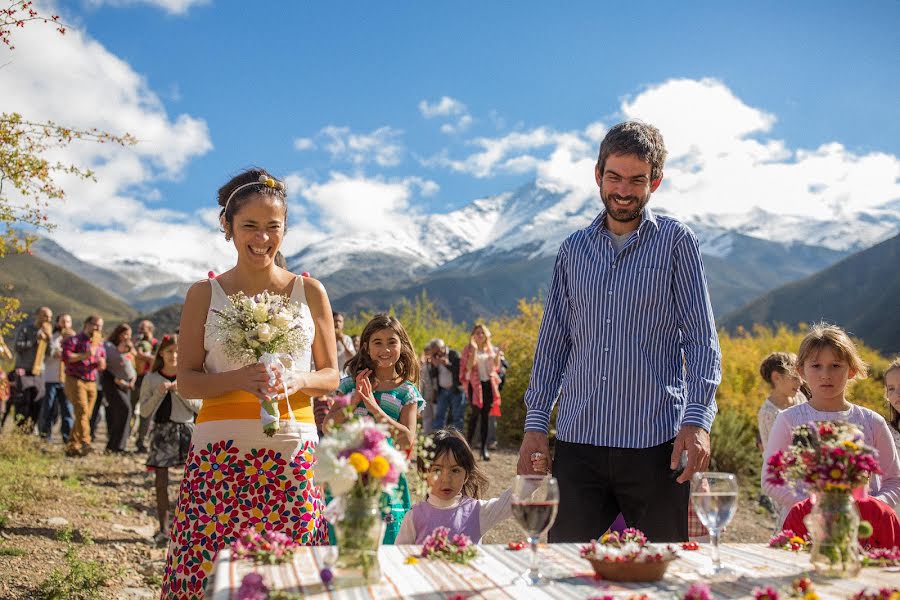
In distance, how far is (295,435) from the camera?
320 cm

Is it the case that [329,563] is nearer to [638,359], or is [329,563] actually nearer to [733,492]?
[733,492]

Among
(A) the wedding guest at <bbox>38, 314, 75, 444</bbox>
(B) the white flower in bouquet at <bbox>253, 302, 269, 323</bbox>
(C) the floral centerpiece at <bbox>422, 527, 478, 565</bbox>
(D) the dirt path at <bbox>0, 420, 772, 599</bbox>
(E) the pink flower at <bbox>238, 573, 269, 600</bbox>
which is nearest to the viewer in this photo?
(E) the pink flower at <bbox>238, 573, 269, 600</bbox>

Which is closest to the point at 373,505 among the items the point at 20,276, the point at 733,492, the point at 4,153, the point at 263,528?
the point at 733,492

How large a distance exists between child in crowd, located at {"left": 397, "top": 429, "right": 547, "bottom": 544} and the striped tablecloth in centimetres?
153

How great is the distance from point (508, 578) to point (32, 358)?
12.5m

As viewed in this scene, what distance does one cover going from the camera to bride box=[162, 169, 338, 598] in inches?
121

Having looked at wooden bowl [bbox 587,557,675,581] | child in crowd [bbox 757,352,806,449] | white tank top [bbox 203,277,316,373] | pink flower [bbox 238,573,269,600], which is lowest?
pink flower [bbox 238,573,269,600]

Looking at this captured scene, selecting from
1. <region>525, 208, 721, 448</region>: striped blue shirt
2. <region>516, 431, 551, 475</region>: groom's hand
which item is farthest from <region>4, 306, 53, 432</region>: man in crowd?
<region>525, 208, 721, 448</region>: striped blue shirt

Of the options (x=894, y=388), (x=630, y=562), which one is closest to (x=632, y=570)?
(x=630, y=562)

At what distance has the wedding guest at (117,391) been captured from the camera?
39.3 ft

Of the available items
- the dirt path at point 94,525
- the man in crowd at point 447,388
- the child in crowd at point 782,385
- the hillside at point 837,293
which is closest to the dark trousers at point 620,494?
the dirt path at point 94,525

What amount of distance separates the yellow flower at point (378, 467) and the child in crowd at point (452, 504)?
6.32 ft

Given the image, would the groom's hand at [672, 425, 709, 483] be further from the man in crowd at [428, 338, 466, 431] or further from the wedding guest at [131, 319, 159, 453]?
the man in crowd at [428, 338, 466, 431]

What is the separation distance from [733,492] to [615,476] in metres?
1.14
